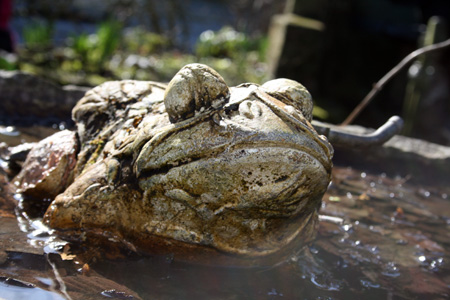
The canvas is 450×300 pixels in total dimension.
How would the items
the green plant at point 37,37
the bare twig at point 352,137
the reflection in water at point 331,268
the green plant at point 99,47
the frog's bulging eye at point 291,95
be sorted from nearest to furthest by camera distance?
the reflection in water at point 331,268 < the frog's bulging eye at point 291,95 < the bare twig at point 352,137 < the green plant at point 99,47 < the green plant at point 37,37

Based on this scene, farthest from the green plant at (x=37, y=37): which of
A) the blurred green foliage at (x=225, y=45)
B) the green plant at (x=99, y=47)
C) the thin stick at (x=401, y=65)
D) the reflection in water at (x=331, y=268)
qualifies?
the reflection in water at (x=331, y=268)

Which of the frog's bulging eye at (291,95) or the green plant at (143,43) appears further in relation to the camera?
the green plant at (143,43)

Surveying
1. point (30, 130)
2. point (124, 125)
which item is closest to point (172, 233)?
point (124, 125)

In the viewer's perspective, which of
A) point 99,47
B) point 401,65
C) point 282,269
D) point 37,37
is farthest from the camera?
point 37,37

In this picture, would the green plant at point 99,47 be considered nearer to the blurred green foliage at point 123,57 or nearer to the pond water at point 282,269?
the blurred green foliage at point 123,57

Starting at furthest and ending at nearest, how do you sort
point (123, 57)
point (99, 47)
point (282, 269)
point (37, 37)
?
point (123, 57) → point (37, 37) → point (99, 47) → point (282, 269)

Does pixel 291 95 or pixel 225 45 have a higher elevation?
pixel 291 95

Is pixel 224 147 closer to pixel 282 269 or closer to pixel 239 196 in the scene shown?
pixel 239 196

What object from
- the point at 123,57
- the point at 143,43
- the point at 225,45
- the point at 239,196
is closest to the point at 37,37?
the point at 123,57
